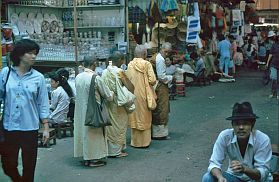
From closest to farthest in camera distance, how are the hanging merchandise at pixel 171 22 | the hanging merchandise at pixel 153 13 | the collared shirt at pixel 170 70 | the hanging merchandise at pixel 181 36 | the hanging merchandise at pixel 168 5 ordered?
1. the collared shirt at pixel 170 70
2. the hanging merchandise at pixel 153 13
3. the hanging merchandise at pixel 168 5
4. the hanging merchandise at pixel 171 22
5. the hanging merchandise at pixel 181 36

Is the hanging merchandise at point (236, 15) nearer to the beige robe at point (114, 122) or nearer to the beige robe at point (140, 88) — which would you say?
the beige robe at point (140, 88)

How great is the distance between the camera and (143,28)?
49.9 ft

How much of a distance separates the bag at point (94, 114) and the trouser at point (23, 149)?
2.08 metres

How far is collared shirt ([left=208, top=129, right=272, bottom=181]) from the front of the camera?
461cm

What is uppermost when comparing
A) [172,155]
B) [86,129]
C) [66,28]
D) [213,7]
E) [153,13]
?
[213,7]

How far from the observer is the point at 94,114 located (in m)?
7.53

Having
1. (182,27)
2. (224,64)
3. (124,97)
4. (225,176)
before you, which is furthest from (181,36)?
(225,176)

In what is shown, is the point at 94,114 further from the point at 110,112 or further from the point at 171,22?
the point at 171,22

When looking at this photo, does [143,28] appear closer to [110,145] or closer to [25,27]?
[25,27]

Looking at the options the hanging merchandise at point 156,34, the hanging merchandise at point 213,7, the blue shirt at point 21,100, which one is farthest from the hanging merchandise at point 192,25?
the blue shirt at point 21,100

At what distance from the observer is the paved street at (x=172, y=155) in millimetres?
7164

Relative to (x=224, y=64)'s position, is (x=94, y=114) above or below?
above

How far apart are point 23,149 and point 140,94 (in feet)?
12.4

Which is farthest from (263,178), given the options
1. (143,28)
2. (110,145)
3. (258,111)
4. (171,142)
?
(143,28)
